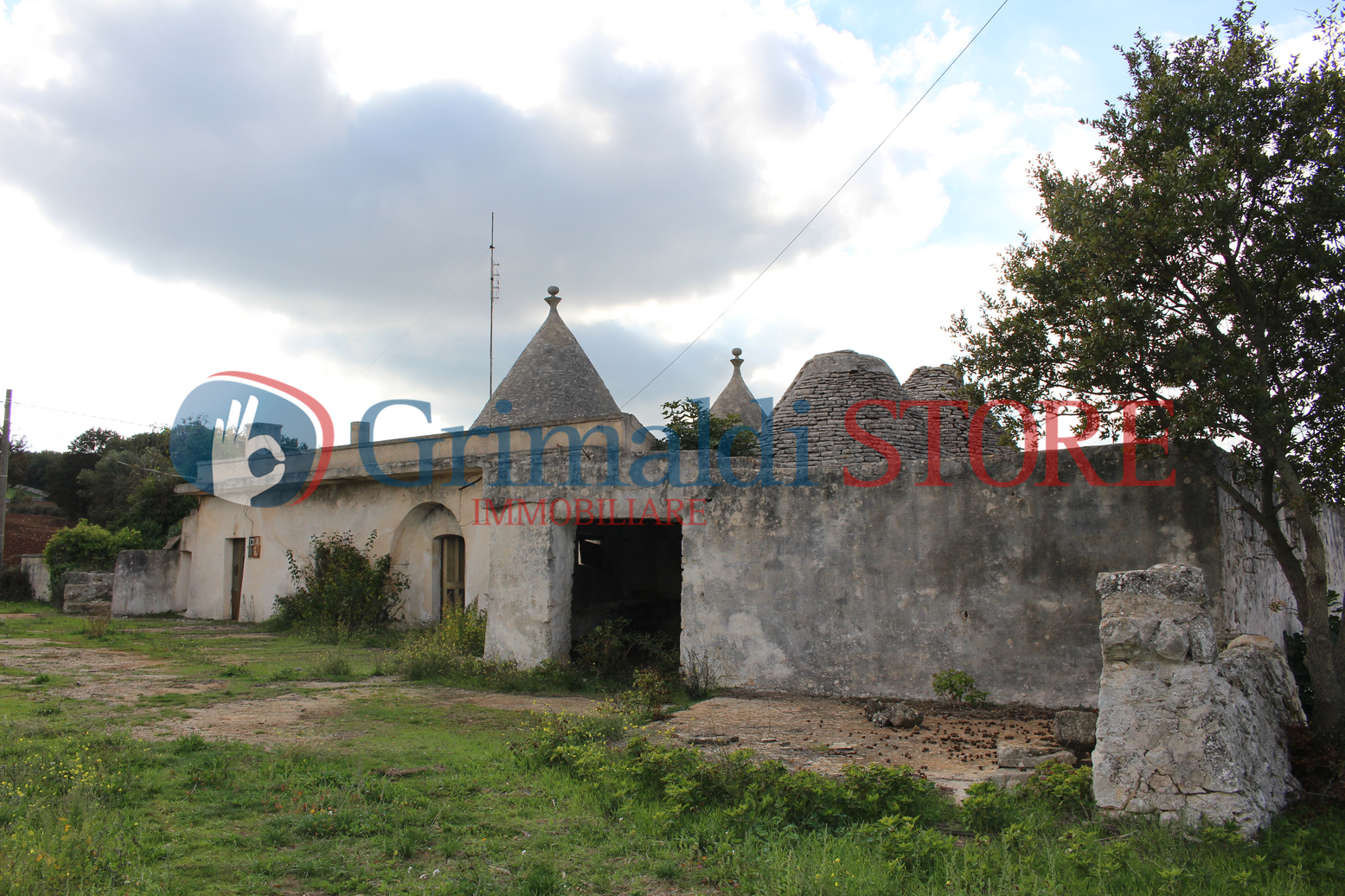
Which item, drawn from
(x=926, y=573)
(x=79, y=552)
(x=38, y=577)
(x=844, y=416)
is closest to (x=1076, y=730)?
(x=926, y=573)

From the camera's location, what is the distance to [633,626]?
12.4m

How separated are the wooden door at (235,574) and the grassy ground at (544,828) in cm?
1261

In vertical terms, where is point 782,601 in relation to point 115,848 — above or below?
above

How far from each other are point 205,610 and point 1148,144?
62.3 feet

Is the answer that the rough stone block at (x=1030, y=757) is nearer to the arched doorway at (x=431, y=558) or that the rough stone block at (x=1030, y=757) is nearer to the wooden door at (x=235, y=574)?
the arched doorway at (x=431, y=558)

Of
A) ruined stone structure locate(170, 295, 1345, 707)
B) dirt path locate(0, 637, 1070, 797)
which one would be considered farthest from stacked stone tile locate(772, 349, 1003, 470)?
dirt path locate(0, 637, 1070, 797)

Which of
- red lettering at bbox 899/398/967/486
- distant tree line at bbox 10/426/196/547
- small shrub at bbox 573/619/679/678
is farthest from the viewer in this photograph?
distant tree line at bbox 10/426/196/547

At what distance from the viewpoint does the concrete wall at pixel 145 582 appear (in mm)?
18031

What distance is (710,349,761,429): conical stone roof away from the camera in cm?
2119

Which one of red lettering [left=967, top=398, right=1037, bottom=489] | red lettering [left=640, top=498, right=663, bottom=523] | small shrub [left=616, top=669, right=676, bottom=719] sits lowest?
small shrub [left=616, top=669, right=676, bottom=719]

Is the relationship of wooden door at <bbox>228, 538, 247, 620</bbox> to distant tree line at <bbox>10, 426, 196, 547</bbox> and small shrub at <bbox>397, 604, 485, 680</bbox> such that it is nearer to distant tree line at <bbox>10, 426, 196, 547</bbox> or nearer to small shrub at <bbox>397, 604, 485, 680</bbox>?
small shrub at <bbox>397, 604, 485, 680</bbox>

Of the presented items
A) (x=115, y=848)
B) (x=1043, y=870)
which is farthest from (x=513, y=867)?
(x=1043, y=870)

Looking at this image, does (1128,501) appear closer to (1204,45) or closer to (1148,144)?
(1148,144)

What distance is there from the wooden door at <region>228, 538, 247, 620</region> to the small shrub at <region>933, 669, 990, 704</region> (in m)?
15.3
